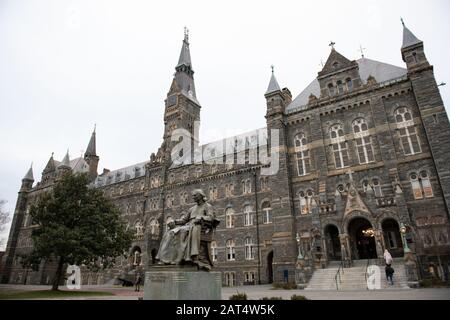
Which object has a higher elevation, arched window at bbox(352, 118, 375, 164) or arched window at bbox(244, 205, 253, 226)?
arched window at bbox(352, 118, 375, 164)

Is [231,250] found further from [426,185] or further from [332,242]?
[426,185]

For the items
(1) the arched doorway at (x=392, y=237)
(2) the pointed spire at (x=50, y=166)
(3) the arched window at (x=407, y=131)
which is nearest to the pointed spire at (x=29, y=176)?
(2) the pointed spire at (x=50, y=166)

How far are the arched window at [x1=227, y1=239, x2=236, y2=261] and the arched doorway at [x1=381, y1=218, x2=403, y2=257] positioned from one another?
17.1 m

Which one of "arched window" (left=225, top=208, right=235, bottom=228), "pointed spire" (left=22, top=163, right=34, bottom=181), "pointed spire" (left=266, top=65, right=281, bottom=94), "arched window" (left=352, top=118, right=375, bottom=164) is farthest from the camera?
"pointed spire" (left=22, top=163, right=34, bottom=181)

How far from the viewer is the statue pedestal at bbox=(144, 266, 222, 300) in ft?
28.7

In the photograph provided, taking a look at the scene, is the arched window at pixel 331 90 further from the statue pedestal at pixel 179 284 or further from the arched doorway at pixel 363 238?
the statue pedestal at pixel 179 284

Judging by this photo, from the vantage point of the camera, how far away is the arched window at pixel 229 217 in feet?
122

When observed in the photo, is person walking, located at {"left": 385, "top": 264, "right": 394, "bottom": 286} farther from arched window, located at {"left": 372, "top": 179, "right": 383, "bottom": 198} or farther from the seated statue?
the seated statue

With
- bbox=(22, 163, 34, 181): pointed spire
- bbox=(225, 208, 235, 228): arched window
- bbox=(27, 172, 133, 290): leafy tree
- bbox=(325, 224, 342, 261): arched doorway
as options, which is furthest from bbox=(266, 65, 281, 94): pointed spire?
bbox=(22, 163, 34, 181): pointed spire

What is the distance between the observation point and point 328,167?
28.7m

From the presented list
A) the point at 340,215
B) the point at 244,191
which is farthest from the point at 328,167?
the point at 244,191

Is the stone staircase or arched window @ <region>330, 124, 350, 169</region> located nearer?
the stone staircase

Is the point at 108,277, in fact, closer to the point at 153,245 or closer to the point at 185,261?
the point at 153,245
